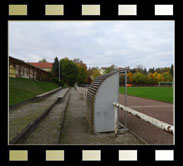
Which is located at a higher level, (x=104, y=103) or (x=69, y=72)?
(x=69, y=72)

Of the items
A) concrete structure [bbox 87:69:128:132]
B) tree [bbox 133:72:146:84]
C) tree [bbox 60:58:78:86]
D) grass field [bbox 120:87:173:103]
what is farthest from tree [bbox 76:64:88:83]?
concrete structure [bbox 87:69:128:132]

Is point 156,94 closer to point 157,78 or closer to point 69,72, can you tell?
point 69,72

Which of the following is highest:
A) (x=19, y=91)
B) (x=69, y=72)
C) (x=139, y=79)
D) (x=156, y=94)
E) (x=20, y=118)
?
(x=69, y=72)

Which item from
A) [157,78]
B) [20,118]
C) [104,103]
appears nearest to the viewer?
[104,103]

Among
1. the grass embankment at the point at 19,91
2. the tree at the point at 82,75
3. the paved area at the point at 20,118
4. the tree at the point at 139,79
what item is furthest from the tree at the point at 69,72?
the paved area at the point at 20,118

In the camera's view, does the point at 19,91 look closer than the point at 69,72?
Yes

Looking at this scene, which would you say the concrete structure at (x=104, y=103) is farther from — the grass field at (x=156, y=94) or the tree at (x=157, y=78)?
the tree at (x=157, y=78)

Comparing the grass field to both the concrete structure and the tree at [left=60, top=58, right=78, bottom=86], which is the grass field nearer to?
the concrete structure

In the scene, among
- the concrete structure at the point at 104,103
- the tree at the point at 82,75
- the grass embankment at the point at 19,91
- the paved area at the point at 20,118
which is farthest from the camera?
the tree at the point at 82,75

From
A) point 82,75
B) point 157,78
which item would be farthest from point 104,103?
point 157,78

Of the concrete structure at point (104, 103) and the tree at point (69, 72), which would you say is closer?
the concrete structure at point (104, 103)

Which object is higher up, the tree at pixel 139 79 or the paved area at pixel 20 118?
the tree at pixel 139 79

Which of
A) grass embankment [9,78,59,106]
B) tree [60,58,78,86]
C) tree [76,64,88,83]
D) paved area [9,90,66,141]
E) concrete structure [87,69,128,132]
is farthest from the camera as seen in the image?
tree [76,64,88,83]
